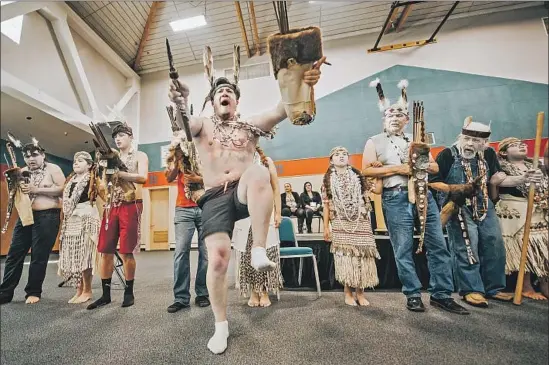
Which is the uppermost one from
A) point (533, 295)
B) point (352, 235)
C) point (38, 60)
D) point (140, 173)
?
point (38, 60)

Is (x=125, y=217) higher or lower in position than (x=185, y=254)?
higher

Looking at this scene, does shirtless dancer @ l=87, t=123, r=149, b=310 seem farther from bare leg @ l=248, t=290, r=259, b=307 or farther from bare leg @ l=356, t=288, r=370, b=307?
bare leg @ l=356, t=288, r=370, b=307

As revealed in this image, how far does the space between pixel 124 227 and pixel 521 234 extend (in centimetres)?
101

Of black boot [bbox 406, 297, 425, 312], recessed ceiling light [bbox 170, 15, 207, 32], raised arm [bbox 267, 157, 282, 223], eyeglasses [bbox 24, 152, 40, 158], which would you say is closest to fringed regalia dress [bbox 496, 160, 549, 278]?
black boot [bbox 406, 297, 425, 312]

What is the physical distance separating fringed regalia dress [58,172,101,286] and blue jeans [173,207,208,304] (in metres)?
0.21

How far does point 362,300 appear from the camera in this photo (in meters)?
0.79

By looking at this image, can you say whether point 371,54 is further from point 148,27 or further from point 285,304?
point 285,304

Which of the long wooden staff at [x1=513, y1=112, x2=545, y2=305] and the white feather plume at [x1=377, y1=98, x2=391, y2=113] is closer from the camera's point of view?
the long wooden staff at [x1=513, y1=112, x2=545, y2=305]

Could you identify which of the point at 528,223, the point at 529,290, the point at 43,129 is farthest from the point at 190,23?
the point at 529,290

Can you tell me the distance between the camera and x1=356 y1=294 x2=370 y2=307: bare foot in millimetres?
764

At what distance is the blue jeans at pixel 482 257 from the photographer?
66 centimetres

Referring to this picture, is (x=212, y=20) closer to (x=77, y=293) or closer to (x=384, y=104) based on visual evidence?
(x=384, y=104)

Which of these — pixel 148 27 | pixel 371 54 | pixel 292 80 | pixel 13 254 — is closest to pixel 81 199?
pixel 13 254

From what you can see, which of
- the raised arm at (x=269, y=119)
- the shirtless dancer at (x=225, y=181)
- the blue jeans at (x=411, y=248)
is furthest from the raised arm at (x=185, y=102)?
the blue jeans at (x=411, y=248)
